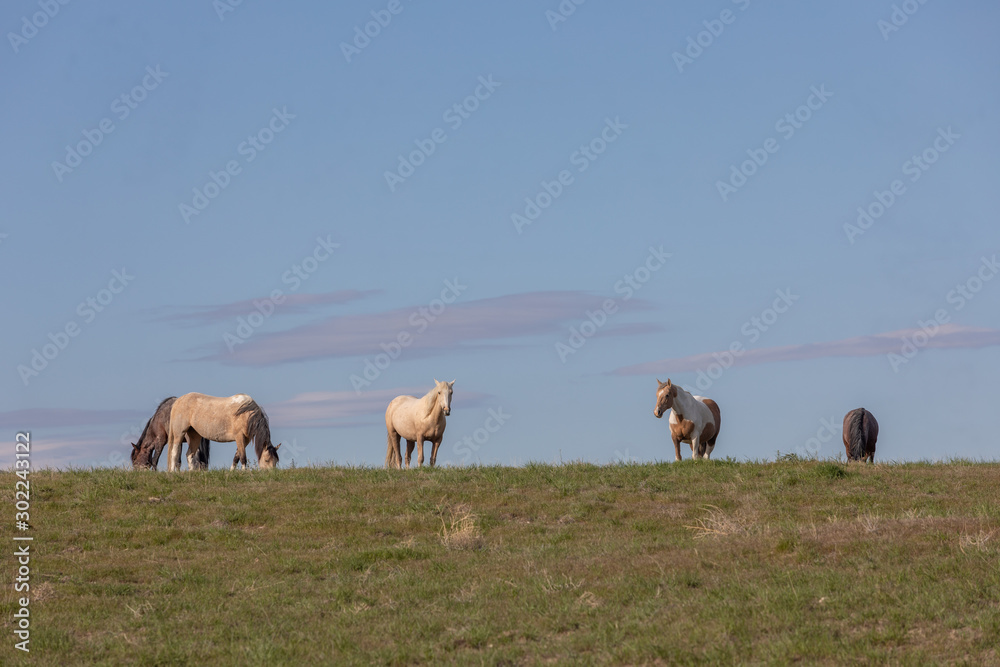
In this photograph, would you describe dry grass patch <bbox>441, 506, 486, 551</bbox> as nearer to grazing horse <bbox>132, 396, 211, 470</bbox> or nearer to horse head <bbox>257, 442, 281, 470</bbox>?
horse head <bbox>257, 442, 281, 470</bbox>

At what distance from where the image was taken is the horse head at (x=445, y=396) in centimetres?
2455

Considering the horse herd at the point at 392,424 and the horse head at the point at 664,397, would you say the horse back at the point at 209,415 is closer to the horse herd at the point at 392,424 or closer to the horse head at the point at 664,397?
the horse herd at the point at 392,424

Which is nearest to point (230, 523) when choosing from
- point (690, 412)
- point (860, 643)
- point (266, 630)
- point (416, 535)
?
point (416, 535)

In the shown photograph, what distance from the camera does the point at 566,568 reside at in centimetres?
1260

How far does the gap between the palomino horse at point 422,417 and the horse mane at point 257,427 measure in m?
3.35

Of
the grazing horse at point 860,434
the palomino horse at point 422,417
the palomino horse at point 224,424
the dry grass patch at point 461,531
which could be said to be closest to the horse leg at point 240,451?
the palomino horse at point 224,424

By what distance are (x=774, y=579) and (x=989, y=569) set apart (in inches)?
90.1

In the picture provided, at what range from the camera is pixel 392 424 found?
27.3m

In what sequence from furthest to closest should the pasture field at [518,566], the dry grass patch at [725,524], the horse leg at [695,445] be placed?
1. the horse leg at [695,445]
2. the dry grass patch at [725,524]
3. the pasture field at [518,566]

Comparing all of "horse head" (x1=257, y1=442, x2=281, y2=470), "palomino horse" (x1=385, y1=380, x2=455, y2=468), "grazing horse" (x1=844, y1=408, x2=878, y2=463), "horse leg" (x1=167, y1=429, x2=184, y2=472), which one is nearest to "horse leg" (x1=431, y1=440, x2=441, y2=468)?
"palomino horse" (x1=385, y1=380, x2=455, y2=468)

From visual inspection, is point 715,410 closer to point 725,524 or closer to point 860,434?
point 860,434

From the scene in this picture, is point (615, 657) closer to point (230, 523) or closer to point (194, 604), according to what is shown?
point (194, 604)

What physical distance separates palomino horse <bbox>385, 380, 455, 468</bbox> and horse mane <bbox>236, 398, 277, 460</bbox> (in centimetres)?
335

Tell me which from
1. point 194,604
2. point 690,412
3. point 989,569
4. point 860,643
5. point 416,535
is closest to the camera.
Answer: point 860,643
